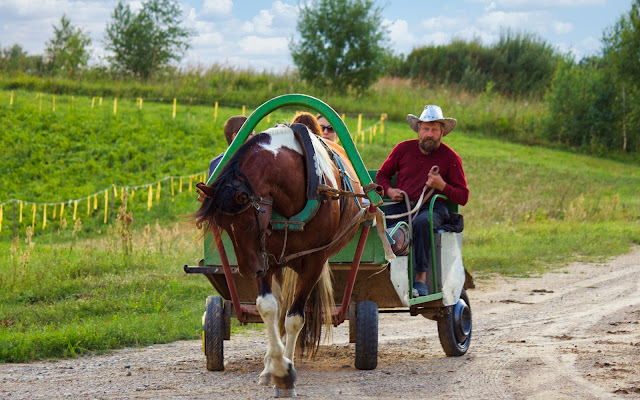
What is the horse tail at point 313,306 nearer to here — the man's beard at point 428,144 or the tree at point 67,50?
the man's beard at point 428,144

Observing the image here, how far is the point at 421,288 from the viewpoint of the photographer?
662 cm

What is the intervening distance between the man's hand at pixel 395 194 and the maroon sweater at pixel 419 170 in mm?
121

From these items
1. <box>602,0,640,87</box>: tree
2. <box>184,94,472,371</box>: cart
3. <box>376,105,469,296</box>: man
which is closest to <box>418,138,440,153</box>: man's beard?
<box>376,105,469,296</box>: man

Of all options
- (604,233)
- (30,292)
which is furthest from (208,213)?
(604,233)

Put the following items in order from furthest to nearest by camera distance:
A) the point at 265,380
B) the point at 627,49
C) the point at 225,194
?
the point at 627,49, the point at 265,380, the point at 225,194

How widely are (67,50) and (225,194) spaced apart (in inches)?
1680

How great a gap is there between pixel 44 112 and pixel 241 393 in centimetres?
2422

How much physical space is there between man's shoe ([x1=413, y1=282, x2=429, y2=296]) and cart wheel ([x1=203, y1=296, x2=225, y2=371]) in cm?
168

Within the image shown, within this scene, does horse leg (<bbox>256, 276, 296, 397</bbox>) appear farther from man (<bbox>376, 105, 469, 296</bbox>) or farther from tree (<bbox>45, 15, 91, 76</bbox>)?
tree (<bbox>45, 15, 91, 76</bbox>)

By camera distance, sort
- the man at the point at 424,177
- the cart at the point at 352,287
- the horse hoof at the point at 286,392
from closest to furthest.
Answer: the horse hoof at the point at 286,392
the cart at the point at 352,287
the man at the point at 424,177

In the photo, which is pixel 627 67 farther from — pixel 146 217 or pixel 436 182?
pixel 436 182

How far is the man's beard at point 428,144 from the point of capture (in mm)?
6988

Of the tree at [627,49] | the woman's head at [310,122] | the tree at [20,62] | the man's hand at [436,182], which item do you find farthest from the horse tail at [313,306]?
the tree at [20,62]

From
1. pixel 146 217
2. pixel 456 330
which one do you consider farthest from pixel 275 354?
pixel 146 217
